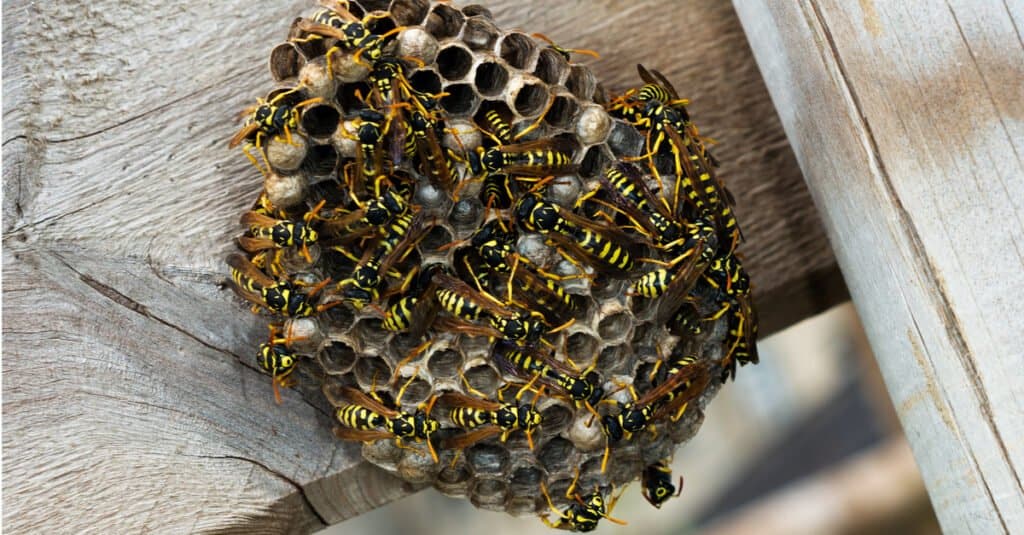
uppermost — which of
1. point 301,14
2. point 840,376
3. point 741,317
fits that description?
point 301,14

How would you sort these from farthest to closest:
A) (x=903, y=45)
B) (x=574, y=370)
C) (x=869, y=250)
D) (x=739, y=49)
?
(x=739, y=49) → (x=574, y=370) → (x=869, y=250) → (x=903, y=45)

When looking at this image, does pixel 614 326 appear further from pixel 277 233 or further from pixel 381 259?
pixel 277 233

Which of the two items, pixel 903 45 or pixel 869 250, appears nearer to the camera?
pixel 903 45

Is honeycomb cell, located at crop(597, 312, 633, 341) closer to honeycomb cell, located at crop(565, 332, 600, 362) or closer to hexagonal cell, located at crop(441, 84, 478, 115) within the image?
honeycomb cell, located at crop(565, 332, 600, 362)

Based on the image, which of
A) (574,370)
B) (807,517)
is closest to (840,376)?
(807,517)

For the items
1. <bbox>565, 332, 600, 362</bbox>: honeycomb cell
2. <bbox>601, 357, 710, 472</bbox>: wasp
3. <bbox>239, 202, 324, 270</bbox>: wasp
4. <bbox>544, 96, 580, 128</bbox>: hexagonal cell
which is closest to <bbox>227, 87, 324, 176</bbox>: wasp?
<bbox>239, 202, 324, 270</bbox>: wasp

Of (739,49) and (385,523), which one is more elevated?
(739,49)

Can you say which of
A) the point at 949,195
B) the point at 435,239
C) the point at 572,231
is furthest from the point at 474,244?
the point at 949,195

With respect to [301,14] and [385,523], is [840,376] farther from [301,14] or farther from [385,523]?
[301,14]
